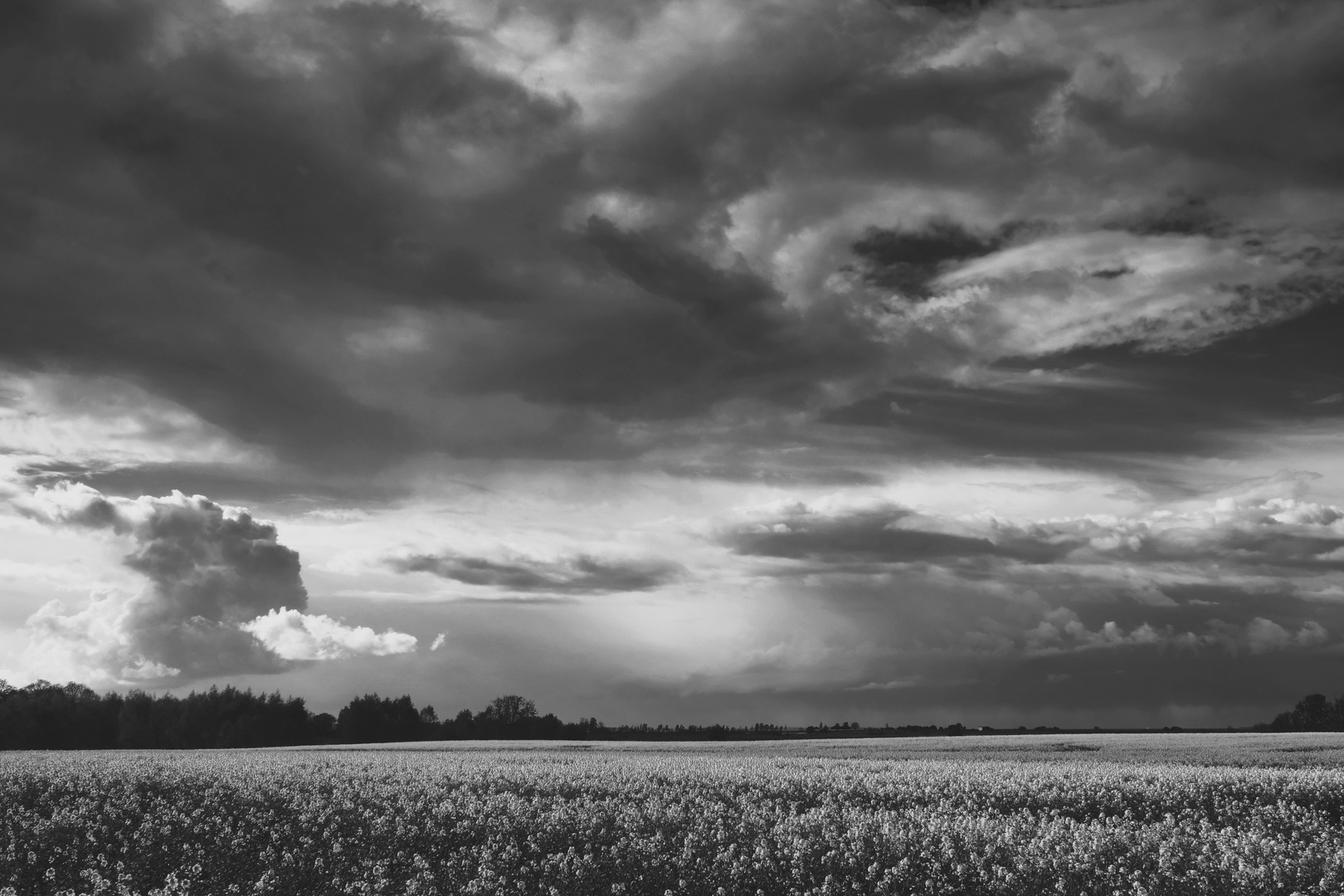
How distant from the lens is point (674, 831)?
62.3ft

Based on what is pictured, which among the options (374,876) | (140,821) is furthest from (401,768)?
(374,876)

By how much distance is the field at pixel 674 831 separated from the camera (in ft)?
49.5

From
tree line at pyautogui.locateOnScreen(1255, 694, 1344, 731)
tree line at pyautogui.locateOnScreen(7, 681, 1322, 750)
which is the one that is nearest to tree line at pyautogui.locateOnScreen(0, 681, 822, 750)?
tree line at pyautogui.locateOnScreen(7, 681, 1322, 750)

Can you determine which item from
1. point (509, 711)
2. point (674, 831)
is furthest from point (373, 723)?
point (674, 831)

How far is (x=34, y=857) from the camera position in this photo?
62.8 feet

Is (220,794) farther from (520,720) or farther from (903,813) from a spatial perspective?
(520,720)

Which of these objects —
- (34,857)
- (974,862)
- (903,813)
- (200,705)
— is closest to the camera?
(974,862)

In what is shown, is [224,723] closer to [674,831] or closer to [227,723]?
[227,723]

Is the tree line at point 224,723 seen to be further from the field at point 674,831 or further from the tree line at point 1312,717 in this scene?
the tree line at point 1312,717

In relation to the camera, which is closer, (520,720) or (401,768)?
(401,768)

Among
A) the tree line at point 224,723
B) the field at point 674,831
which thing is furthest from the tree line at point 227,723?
the field at point 674,831

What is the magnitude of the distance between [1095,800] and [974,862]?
37.8ft

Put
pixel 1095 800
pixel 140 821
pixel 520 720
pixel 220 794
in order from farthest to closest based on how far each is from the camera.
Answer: pixel 520 720
pixel 220 794
pixel 1095 800
pixel 140 821

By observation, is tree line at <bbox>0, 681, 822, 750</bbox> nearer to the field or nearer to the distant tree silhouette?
the distant tree silhouette
